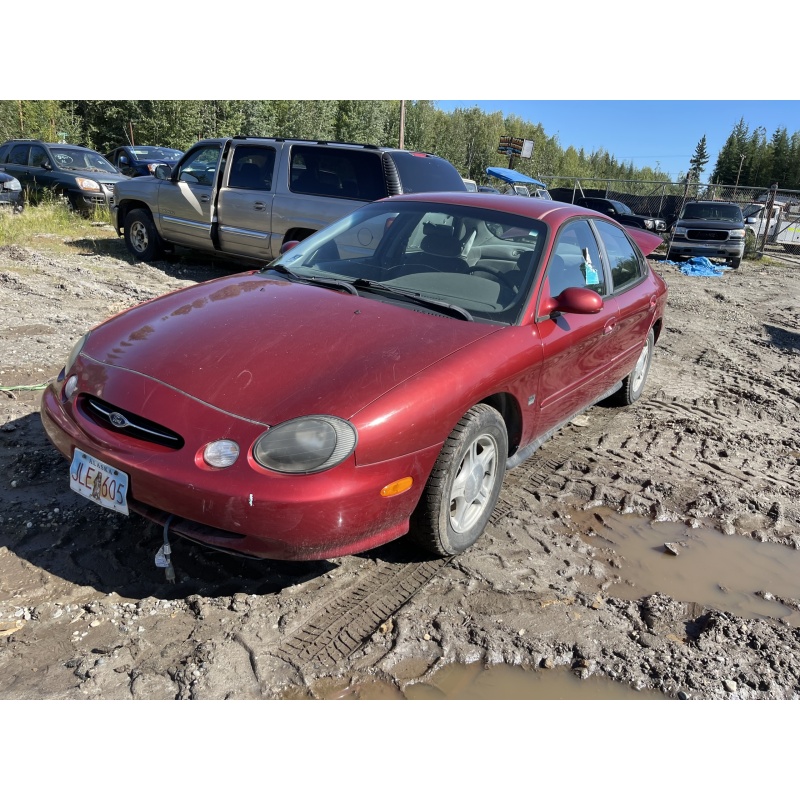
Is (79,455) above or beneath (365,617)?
above

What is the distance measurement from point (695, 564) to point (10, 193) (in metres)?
13.4

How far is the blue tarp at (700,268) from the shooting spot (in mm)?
15918

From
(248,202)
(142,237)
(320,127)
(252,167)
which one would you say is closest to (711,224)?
(252,167)

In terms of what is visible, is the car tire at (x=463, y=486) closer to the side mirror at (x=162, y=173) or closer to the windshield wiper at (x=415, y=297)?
the windshield wiper at (x=415, y=297)

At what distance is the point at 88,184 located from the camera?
44.1 ft

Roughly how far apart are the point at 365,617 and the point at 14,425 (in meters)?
2.61

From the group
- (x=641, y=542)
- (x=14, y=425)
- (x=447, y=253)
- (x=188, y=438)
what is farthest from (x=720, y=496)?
(x=14, y=425)

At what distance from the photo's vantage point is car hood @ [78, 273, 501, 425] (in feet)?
8.58

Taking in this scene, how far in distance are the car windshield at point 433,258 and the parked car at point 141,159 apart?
14867mm

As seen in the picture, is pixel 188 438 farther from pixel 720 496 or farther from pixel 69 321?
pixel 69 321

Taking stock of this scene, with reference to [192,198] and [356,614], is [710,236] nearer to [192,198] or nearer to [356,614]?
[192,198]

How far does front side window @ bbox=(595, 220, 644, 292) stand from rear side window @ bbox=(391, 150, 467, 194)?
3086mm

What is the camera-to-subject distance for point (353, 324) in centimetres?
310

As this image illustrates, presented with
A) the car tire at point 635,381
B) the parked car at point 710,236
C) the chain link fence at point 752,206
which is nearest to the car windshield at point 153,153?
the parked car at point 710,236
